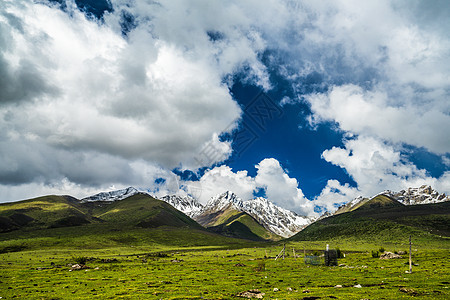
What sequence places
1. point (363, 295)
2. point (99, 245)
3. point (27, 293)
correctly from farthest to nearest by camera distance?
point (99, 245)
point (27, 293)
point (363, 295)

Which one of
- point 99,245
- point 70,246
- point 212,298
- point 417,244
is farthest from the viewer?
point 99,245

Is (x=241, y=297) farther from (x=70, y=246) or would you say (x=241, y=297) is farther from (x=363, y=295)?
(x=70, y=246)

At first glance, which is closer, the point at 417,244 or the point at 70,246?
the point at 417,244

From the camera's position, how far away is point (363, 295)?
24.1 metres

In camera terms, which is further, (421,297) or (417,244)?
(417,244)

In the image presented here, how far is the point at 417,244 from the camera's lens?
152 m

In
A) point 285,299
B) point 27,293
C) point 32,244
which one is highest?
point 285,299

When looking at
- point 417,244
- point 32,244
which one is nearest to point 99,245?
point 32,244

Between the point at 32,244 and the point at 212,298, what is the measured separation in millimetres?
198938

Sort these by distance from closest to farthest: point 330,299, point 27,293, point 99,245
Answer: point 330,299
point 27,293
point 99,245

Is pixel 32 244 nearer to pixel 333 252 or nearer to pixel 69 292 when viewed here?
pixel 69 292

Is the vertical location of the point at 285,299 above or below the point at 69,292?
above

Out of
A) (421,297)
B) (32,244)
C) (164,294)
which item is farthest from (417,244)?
(32,244)

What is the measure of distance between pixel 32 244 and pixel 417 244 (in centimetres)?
25157
